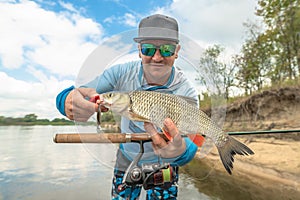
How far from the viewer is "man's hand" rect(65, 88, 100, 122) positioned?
636mm

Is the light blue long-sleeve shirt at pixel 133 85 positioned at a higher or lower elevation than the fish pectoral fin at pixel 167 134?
higher

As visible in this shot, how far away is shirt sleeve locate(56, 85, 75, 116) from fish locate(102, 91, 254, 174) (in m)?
0.17

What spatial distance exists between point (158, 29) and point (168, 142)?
34cm

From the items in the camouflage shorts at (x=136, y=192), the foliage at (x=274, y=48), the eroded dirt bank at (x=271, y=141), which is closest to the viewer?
the camouflage shorts at (x=136, y=192)

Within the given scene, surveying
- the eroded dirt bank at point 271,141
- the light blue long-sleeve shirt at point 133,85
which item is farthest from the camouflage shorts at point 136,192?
the eroded dirt bank at point 271,141

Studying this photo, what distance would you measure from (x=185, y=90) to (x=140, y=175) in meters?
0.34

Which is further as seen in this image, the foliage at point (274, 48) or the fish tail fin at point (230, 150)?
the foliage at point (274, 48)

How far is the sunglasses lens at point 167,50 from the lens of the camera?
2.29ft

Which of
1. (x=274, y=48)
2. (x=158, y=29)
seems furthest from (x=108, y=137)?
(x=274, y=48)

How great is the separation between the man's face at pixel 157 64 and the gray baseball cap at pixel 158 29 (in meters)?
0.02

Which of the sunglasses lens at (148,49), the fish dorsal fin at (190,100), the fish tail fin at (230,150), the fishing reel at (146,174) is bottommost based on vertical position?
the fishing reel at (146,174)

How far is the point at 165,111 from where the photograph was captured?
67 cm

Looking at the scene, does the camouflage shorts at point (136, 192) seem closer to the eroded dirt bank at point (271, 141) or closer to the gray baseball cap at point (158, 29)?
the gray baseball cap at point (158, 29)

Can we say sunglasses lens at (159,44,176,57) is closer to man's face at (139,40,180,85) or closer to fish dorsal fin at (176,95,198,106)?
man's face at (139,40,180,85)
